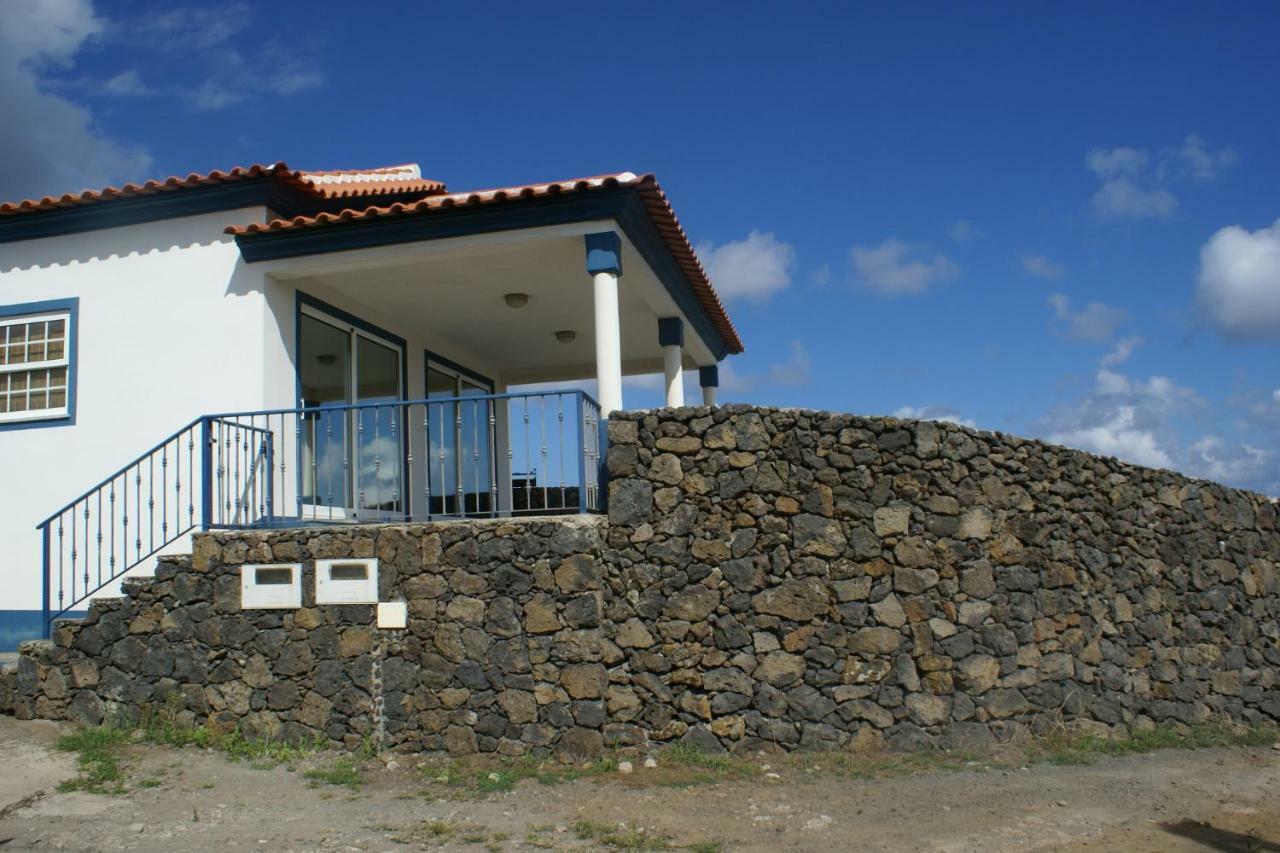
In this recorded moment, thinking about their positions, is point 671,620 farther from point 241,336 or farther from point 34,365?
point 34,365

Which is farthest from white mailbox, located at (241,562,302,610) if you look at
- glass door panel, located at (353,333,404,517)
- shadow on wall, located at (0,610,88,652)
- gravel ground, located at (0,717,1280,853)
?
shadow on wall, located at (0,610,88,652)

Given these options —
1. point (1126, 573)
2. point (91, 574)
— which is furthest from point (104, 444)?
point (1126, 573)

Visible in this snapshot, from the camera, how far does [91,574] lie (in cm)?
891

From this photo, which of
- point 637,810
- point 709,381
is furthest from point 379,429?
point 637,810

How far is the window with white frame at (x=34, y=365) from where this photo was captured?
31.4 ft

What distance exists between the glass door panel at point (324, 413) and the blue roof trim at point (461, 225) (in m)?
0.90

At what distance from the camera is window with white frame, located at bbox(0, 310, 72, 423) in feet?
31.4

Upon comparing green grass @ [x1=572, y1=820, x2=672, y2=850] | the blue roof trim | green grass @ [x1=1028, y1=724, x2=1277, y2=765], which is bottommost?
green grass @ [x1=1028, y1=724, x2=1277, y2=765]

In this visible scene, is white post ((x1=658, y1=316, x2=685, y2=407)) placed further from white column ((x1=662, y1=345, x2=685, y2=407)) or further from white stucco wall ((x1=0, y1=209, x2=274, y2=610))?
white stucco wall ((x1=0, y1=209, x2=274, y2=610))

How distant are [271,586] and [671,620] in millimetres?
3016

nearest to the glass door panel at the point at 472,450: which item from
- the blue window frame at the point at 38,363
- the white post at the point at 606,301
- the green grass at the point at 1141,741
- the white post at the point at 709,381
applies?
the white post at the point at 709,381

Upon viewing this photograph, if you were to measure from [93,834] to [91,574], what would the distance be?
359 centimetres

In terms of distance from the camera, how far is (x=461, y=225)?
862 centimetres

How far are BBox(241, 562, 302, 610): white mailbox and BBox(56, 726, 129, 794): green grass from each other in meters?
1.26
